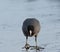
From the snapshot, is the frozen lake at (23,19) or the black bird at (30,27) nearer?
the black bird at (30,27)

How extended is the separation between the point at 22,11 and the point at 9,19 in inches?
56.2

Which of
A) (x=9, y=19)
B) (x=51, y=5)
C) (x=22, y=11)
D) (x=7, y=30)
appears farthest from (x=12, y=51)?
(x=51, y=5)

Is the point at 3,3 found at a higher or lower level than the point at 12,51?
higher

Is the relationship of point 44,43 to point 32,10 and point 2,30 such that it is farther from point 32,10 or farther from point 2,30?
point 32,10

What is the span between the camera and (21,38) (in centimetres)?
874

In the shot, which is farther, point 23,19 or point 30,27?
point 23,19

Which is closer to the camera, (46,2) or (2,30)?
(2,30)

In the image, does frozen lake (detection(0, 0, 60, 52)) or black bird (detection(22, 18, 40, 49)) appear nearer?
black bird (detection(22, 18, 40, 49))

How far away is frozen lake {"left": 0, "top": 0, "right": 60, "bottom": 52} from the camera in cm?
832

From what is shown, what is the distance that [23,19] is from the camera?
36.8 ft

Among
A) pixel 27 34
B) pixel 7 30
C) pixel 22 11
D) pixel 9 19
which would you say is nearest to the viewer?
pixel 27 34

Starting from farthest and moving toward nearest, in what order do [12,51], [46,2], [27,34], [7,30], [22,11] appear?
[46,2] → [22,11] → [7,30] → [12,51] → [27,34]

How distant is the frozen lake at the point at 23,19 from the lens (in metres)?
8.32

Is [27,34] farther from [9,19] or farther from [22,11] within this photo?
[22,11]
